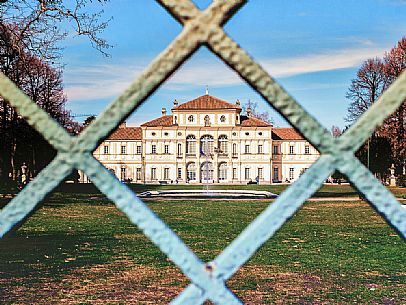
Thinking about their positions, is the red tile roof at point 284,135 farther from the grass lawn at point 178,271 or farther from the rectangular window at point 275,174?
the grass lawn at point 178,271

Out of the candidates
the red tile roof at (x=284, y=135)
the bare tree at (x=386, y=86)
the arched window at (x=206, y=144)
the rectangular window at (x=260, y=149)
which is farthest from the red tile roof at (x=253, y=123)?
the bare tree at (x=386, y=86)

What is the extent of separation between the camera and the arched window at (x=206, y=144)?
256 ft

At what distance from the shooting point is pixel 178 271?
8.12m

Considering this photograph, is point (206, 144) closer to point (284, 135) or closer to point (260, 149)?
point (260, 149)

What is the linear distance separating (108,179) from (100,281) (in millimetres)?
6506

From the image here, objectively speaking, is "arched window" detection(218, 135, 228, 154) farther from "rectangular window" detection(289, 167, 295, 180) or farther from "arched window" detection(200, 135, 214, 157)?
"rectangular window" detection(289, 167, 295, 180)

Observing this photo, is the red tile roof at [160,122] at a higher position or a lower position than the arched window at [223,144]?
higher

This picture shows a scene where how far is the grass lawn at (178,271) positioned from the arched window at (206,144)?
6392 centimetres

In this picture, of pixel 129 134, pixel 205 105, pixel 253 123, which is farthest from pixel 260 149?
pixel 129 134

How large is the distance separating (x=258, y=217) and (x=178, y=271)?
7.27 meters

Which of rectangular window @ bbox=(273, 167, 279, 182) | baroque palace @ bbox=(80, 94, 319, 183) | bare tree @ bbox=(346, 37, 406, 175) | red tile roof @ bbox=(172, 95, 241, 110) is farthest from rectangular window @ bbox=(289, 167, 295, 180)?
bare tree @ bbox=(346, 37, 406, 175)

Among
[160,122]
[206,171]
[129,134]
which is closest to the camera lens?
[206,171]

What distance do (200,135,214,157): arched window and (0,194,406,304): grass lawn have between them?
63.9m

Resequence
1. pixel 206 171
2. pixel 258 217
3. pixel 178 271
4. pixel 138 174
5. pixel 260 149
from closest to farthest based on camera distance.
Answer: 1. pixel 258 217
2. pixel 178 271
3. pixel 206 171
4. pixel 260 149
5. pixel 138 174
